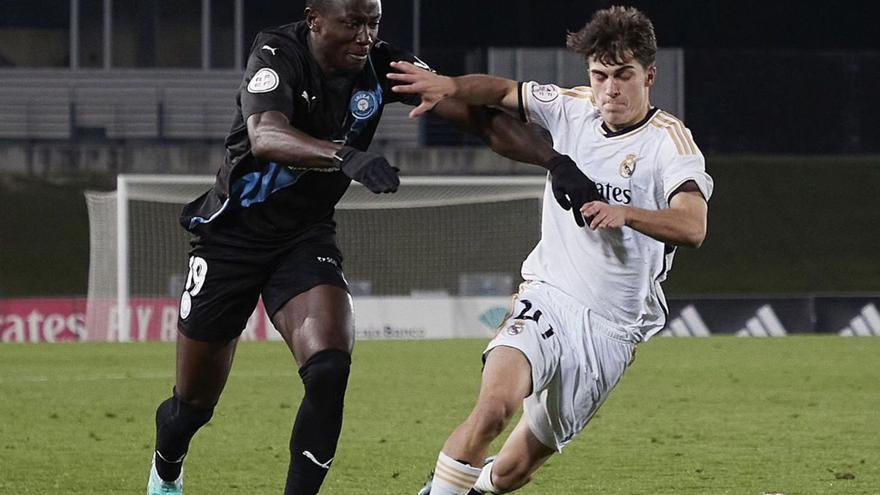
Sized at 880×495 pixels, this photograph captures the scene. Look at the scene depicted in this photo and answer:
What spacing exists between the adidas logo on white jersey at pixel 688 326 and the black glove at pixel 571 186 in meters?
16.2

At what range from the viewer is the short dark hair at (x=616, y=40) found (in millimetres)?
5281

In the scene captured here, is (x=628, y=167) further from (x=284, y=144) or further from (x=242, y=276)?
(x=242, y=276)

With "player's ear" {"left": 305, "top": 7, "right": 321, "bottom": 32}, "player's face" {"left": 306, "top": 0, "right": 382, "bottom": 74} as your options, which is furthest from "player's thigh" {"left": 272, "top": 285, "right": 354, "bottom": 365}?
"player's ear" {"left": 305, "top": 7, "right": 321, "bottom": 32}

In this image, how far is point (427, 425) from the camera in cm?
1010

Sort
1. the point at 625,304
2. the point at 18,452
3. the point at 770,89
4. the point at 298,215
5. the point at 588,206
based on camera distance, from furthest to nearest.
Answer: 1. the point at 770,89
2. the point at 18,452
3. the point at 298,215
4. the point at 625,304
5. the point at 588,206

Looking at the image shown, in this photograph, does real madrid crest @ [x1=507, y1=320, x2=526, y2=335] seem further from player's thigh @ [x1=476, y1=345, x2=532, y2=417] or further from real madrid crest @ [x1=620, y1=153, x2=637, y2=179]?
real madrid crest @ [x1=620, y1=153, x2=637, y2=179]

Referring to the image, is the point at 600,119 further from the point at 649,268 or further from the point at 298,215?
the point at 298,215

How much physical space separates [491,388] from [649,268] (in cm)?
84

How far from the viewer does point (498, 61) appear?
31578 mm

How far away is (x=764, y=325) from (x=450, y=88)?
1682 cm

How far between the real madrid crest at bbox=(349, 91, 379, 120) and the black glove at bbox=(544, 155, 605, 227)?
2.77ft

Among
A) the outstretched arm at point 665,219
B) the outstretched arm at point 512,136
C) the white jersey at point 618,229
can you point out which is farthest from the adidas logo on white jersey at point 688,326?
the outstretched arm at point 665,219

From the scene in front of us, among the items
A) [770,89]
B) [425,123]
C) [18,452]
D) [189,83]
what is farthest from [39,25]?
[18,452]

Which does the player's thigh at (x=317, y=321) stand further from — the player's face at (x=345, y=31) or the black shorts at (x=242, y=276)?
the player's face at (x=345, y=31)
